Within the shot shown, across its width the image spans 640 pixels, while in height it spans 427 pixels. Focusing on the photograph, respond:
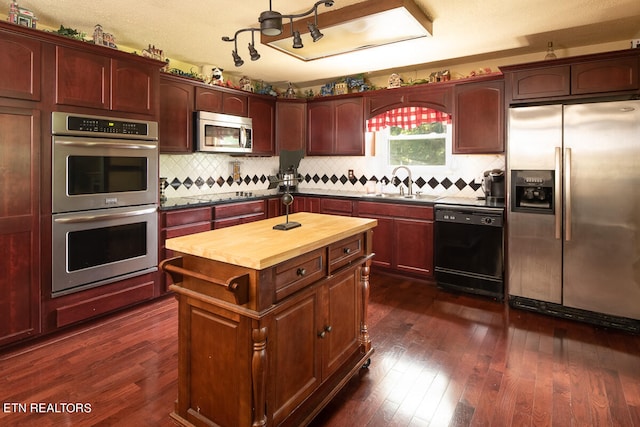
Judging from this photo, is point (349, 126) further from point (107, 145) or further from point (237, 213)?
point (107, 145)

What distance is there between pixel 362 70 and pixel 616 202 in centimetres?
301

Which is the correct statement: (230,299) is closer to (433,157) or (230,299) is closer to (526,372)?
(526,372)

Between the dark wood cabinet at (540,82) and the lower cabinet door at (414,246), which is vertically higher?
the dark wood cabinet at (540,82)

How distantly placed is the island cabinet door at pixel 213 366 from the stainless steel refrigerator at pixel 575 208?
2.82 m

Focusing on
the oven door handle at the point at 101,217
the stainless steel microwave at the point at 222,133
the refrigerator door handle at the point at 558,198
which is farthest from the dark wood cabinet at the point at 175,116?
the refrigerator door handle at the point at 558,198

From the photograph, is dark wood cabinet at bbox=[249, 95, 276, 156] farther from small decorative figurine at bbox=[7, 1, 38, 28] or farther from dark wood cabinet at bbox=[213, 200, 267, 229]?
small decorative figurine at bbox=[7, 1, 38, 28]

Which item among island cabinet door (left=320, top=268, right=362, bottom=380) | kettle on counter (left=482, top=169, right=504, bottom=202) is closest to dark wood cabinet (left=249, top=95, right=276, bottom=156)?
kettle on counter (left=482, top=169, right=504, bottom=202)

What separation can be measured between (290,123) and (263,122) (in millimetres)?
417

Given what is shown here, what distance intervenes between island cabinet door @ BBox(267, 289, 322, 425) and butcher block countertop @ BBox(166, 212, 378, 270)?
0.24 m

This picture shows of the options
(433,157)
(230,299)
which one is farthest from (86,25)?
(433,157)

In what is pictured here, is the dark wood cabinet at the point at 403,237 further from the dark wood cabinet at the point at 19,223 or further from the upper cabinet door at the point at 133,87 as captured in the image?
the dark wood cabinet at the point at 19,223

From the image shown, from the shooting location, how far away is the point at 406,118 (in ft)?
15.2

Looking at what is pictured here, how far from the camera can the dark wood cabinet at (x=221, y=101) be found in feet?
13.8

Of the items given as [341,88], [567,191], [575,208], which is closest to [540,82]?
[567,191]
